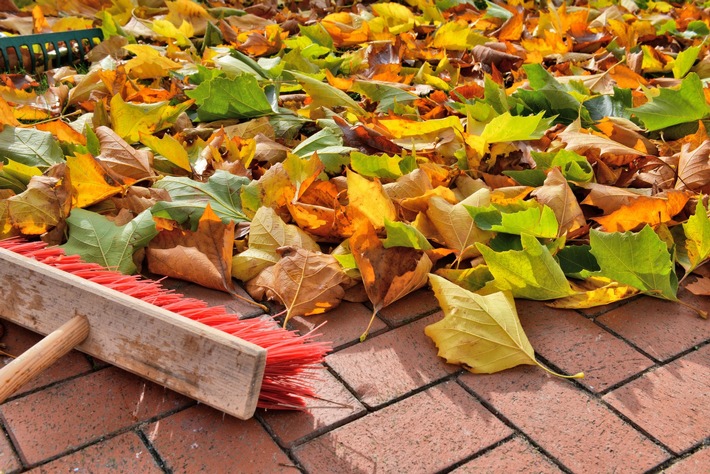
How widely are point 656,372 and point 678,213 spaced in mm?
549

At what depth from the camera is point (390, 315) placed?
1.66 m

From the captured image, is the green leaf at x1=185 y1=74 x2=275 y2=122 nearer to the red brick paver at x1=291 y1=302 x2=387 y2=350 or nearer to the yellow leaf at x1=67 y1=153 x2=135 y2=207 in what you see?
the yellow leaf at x1=67 y1=153 x2=135 y2=207

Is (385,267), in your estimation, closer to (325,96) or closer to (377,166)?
(377,166)

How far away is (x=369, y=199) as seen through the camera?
1766 mm

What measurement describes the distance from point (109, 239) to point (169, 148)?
39 centimetres

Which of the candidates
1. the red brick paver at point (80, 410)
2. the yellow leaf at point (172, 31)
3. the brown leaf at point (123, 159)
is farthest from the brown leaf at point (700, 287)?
the yellow leaf at point (172, 31)

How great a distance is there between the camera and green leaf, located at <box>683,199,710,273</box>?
1656 mm

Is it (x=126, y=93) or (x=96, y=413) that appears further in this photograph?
(x=126, y=93)

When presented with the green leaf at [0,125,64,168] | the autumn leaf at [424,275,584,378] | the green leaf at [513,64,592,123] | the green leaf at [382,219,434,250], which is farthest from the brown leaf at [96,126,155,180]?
the green leaf at [513,64,592,123]

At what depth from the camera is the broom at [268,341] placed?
1.33 m

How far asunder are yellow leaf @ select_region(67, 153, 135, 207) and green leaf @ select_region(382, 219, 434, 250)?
699 mm

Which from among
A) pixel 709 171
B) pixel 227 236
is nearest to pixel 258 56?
pixel 227 236

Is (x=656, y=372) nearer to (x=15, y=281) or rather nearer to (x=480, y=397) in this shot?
(x=480, y=397)

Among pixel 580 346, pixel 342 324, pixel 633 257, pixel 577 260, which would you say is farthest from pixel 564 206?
pixel 342 324
